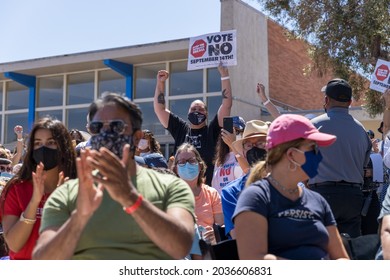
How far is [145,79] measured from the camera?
738 inches

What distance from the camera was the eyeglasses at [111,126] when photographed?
284 centimetres

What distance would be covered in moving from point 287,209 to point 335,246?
416 millimetres

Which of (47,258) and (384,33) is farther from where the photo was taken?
(384,33)

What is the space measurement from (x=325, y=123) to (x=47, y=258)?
311 cm

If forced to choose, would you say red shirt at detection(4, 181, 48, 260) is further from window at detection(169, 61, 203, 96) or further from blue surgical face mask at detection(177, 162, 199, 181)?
window at detection(169, 61, 203, 96)

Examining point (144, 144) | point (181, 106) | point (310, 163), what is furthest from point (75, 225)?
point (181, 106)

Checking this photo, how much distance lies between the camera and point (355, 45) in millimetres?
15555

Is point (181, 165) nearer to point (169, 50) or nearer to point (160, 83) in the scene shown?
point (160, 83)

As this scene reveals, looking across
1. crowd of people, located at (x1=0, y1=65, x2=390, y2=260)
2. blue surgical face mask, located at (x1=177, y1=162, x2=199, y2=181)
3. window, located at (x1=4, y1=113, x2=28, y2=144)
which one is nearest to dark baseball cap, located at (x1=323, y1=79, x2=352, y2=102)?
crowd of people, located at (x1=0, y1=65, x2=390, y2=260)

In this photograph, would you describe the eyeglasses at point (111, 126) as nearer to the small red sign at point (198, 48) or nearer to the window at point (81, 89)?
the small red sign at point (198, 48)

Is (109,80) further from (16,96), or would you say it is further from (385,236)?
(385,236)

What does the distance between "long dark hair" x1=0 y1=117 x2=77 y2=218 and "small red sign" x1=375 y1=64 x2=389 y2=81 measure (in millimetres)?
5421

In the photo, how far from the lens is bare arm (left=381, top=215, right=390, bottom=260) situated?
3441mm
